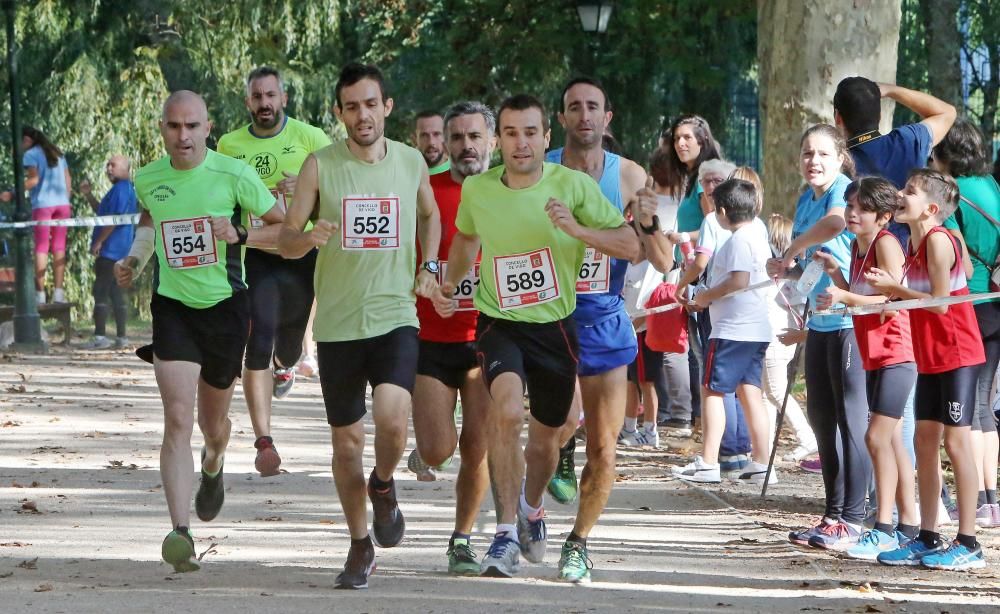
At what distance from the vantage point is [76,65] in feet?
77.2

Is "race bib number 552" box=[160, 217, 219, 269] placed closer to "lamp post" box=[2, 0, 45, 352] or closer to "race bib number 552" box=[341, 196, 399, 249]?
"race bib number 552" box=[341, 196, 399, 249]

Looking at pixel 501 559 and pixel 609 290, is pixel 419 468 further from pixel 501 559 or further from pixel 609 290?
pixel 501 559

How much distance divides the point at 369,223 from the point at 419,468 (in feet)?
9.41

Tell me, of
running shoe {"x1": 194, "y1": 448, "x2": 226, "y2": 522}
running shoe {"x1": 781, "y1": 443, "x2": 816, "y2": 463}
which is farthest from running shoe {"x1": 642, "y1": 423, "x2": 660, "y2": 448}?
running shoe {"x1": 194, "y1": 448, "x2": 226, "y2": 522}

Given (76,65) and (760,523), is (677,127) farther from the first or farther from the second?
(76,65)

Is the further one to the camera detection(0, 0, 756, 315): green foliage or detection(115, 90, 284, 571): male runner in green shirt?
detection(0, 0, 756, 315): green foliage

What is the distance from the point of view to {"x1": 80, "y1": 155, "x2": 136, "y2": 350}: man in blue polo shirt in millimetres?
18734

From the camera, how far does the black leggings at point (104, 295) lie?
1869 cm

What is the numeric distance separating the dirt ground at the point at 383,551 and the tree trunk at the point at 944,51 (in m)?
9.42

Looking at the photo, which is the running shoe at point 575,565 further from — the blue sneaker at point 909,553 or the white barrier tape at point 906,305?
the white barrier tape at point 906,305

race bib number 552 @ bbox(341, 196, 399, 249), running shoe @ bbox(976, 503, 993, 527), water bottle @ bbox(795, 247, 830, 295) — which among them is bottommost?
running shoe @ bbox(976, 503, 993, 527)

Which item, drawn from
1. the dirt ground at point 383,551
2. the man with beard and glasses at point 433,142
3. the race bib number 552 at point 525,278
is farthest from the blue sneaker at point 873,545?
the man with beard and glasses at point 433,142

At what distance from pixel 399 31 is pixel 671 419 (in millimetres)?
13791

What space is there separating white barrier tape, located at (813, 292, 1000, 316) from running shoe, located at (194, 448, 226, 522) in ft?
9.57
